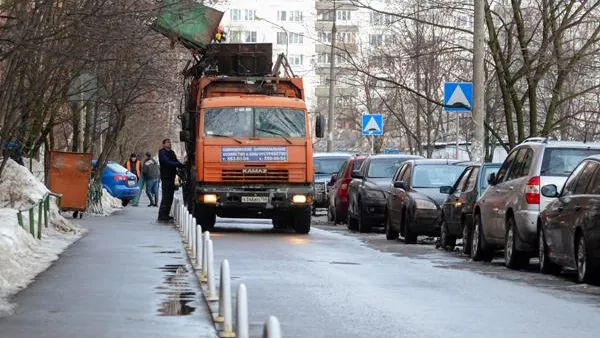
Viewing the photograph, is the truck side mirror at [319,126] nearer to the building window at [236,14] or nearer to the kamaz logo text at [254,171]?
the kamaz logo text at [254,171]

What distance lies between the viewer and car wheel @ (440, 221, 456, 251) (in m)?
23.4

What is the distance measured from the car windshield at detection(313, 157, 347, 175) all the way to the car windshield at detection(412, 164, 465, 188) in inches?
549

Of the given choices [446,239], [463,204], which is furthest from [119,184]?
[463,204]

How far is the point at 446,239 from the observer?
2350 centimetres

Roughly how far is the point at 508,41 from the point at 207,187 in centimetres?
839

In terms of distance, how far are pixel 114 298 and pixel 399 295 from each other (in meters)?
2.90

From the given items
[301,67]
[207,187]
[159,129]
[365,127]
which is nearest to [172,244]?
[207,187]

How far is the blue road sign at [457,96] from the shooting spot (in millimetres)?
27266

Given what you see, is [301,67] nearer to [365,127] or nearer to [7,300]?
[365,127]

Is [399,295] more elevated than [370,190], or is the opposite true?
[370,190]

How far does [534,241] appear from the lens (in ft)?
59.7

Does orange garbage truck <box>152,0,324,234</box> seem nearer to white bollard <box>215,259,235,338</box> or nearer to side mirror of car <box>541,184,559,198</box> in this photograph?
side mirror of car <box>541,184,559,198</box>

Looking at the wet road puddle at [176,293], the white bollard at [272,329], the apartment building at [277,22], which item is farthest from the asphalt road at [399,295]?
the apartment building at [277,22]

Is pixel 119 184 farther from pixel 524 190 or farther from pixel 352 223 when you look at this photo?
pixel 524 190
